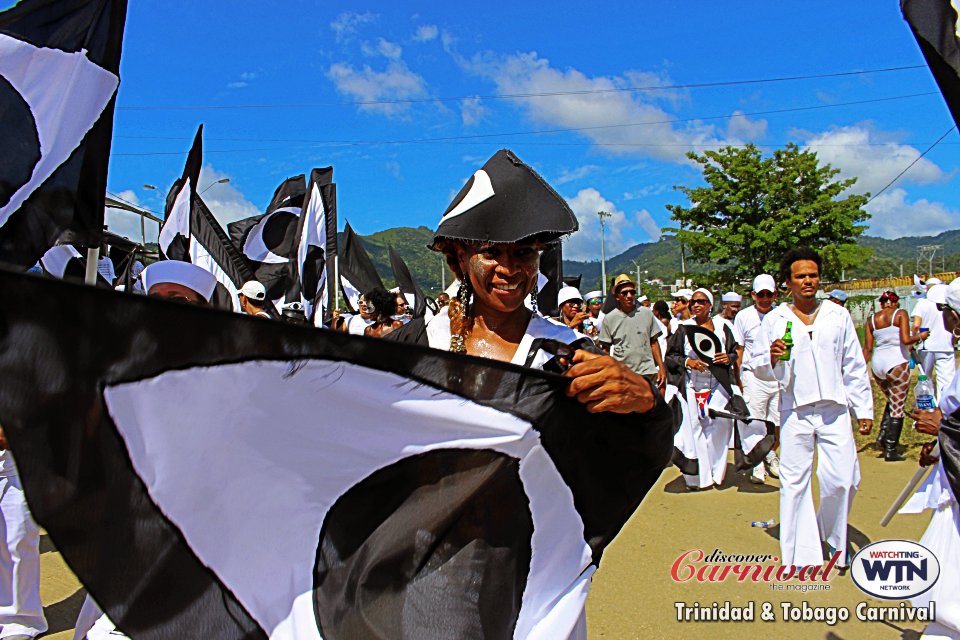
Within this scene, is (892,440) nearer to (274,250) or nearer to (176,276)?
(274,250)

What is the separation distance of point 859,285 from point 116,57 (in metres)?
61.0

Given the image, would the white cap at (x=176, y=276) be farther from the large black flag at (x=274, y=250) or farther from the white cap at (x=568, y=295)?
the white cap at (x=568, y=295)

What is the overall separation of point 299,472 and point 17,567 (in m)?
3.36

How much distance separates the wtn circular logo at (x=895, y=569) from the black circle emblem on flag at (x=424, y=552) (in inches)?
98.9

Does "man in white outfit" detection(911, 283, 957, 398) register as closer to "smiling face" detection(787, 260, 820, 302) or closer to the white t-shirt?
the white t-shirt

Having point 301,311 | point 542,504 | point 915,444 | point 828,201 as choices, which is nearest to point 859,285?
point 828,201

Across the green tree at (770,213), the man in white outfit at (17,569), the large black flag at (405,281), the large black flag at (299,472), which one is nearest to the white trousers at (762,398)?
the large black flag at (405,281)

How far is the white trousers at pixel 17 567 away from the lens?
159 inches

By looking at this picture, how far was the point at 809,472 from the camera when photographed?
4883 millimetres

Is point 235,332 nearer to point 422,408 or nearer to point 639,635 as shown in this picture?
point 422,408

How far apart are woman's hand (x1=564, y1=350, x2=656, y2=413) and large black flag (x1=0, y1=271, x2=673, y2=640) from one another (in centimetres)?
8

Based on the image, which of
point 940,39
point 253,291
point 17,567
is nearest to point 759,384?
point 253,291

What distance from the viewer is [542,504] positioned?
1.99 m

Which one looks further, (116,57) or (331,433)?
(116,57)
